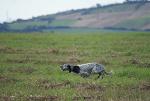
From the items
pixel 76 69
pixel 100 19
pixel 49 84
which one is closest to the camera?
pixel 49 84

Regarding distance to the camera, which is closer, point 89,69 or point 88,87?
point 88,87

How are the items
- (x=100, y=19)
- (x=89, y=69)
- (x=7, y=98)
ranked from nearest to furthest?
(x=7, y=98), (x=89, y=69), (x=100, y=19)

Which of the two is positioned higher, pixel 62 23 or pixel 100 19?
pixel 100 19

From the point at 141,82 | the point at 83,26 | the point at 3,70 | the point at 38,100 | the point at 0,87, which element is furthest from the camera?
the point at 83,26

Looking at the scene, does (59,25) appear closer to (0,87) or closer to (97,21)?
(97,21)

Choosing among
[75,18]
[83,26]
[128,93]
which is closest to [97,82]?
[128,93]

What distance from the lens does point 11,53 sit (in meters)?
33.1

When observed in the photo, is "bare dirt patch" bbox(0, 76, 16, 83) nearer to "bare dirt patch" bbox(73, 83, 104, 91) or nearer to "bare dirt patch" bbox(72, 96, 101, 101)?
"bare dirt patch" bbox(73, 83, 104, 91)

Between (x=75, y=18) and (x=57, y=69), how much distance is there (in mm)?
107109

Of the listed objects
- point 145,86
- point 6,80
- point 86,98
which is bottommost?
point 145,86

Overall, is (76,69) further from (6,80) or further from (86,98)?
(86,98)

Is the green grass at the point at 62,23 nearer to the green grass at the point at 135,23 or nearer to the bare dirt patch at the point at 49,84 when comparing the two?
the green grass at the point at 135,23

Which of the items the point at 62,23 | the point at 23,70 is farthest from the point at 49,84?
the point at 62,23

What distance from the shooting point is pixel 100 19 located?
120m
